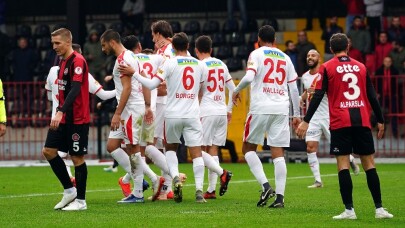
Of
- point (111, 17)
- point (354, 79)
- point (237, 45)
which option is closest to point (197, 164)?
point (354, 79)

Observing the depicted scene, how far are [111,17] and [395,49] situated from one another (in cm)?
1057

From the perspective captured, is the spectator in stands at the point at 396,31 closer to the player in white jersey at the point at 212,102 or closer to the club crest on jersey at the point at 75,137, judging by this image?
the player in white jersey at the point at 212,102

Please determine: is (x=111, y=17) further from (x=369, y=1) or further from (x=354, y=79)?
(x=354, y=79)

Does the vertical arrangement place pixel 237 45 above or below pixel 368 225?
above

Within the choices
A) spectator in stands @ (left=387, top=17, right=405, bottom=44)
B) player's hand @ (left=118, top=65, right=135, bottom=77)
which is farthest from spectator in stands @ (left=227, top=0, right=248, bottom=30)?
player's hand @ (left=118, top=65, right=135, bottom=77)

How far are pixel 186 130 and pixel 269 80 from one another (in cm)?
139

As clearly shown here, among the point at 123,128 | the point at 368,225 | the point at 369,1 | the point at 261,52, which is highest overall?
the point at 369,1

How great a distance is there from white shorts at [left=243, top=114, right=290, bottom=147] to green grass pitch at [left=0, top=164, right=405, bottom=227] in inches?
33.9

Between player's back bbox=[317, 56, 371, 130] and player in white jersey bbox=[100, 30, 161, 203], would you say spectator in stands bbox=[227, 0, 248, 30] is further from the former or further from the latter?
player's back bbox=[317, 56, 371, 130]

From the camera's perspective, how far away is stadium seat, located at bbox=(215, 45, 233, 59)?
31.9m

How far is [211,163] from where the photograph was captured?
16438 millimetres

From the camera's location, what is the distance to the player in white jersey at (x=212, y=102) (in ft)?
54.5

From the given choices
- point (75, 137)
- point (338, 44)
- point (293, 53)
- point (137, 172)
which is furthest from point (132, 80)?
point (293, 53)

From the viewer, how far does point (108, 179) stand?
852 inches
